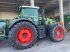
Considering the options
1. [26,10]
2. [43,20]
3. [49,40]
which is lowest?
[49,40]

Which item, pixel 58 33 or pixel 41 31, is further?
pixel 58 33

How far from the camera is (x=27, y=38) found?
6.38 meters

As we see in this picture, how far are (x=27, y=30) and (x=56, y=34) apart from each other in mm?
1842

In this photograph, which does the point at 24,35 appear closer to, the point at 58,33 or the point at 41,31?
the point at 41,31

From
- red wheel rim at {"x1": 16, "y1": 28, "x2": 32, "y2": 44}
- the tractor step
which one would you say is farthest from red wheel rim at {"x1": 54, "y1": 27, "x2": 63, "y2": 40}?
red wheel rim at {"x1": 16, "y1": 28, "x2": 32, "y2": 44}

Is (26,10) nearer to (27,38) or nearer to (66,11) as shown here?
(27,38)

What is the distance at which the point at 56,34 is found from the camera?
7.48 m

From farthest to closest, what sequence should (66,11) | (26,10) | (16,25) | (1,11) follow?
(1,11)
(66,11)
(26,10)
(16,25)

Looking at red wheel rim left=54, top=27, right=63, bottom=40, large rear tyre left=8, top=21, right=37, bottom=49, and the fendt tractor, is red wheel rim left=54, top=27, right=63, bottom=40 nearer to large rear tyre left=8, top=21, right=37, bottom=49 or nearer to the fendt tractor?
the fendt tractor

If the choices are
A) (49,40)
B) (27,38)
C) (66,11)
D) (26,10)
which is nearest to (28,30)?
(27,38)

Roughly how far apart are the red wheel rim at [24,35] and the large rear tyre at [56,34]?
136 centimetres

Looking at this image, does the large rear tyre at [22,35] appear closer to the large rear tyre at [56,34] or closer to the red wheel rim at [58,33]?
the large rear tyre at [56,34]

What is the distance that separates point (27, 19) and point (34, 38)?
94 centimetres

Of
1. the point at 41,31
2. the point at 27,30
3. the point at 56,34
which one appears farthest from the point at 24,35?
the point at 56,34
